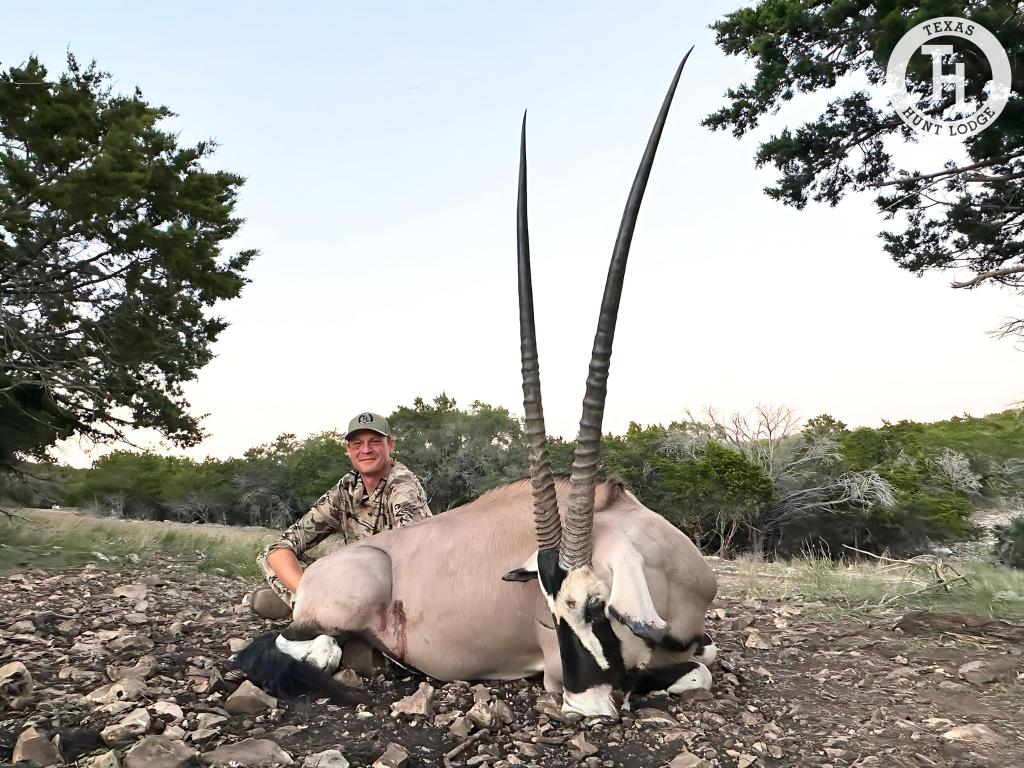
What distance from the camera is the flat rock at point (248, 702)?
11.0 feet

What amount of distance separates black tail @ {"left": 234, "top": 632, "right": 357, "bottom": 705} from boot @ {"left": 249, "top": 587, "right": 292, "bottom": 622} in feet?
4.27

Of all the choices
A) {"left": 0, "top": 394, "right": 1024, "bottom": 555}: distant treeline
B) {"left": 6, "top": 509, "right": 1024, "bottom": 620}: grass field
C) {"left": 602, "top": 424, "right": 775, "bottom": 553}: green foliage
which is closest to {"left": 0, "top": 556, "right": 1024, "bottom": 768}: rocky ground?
{"left": 6, "top": 509, "right": 1024, "bottom": 620}: grass field

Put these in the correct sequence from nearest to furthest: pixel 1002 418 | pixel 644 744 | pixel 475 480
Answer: pixel 644 744, pixel 475 480, pixel 1002 418

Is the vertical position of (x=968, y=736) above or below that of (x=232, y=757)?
below

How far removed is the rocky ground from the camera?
2916 millimetres

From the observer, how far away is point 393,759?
2.85 m

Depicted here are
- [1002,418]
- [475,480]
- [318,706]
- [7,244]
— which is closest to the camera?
[318,706]

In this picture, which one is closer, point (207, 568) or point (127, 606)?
point (127, 606)

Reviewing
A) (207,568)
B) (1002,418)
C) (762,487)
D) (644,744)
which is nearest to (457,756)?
(644,744)

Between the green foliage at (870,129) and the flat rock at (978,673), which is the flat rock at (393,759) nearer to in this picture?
the flat rock at (978,673)

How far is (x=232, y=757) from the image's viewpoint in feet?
9.28

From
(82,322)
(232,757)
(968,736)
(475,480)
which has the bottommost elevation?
(968,736)

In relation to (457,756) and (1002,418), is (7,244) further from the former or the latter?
(1002,418)

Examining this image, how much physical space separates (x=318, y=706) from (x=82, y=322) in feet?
44.0
